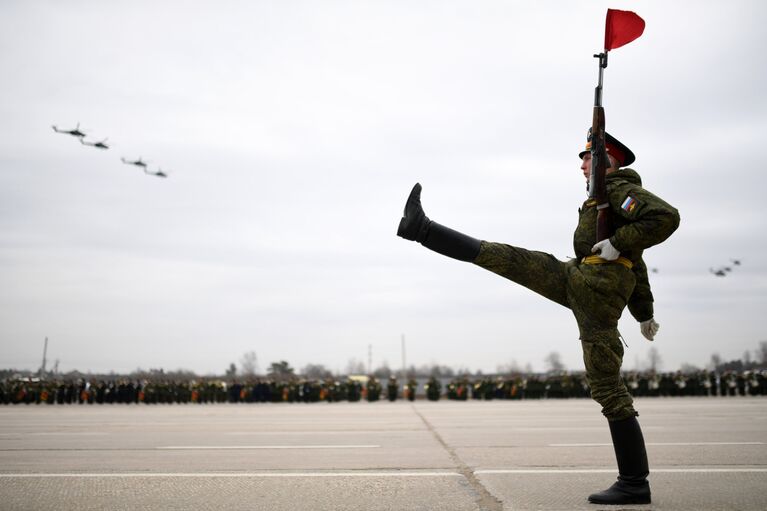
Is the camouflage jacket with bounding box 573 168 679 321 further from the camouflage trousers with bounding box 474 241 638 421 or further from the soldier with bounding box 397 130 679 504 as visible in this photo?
the camouflage trousers with bounding box 474 241 638 421

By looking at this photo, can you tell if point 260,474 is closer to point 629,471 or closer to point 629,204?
point 629,471

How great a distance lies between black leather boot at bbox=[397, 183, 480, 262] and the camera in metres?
3.65

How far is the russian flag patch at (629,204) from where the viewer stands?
3.54 meters

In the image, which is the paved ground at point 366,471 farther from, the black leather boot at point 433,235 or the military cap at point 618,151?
the military cap at point 618,151

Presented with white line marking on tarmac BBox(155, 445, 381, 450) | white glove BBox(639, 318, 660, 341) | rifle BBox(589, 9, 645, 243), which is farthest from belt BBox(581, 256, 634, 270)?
white line marking on tarmac BBox(155, 445, 381, 450)

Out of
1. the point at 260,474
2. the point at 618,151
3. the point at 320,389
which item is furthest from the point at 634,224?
the point at 320,389

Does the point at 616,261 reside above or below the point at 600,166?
below

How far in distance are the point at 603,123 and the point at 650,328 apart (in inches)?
54.8

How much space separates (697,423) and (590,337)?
345 inches

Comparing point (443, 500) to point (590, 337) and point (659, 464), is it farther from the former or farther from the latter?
point (659, 464)

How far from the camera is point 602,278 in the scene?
11.9ft

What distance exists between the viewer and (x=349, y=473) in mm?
4922

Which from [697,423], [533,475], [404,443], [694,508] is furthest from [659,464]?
[697,423]

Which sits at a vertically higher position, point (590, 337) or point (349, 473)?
point (590, 337)
